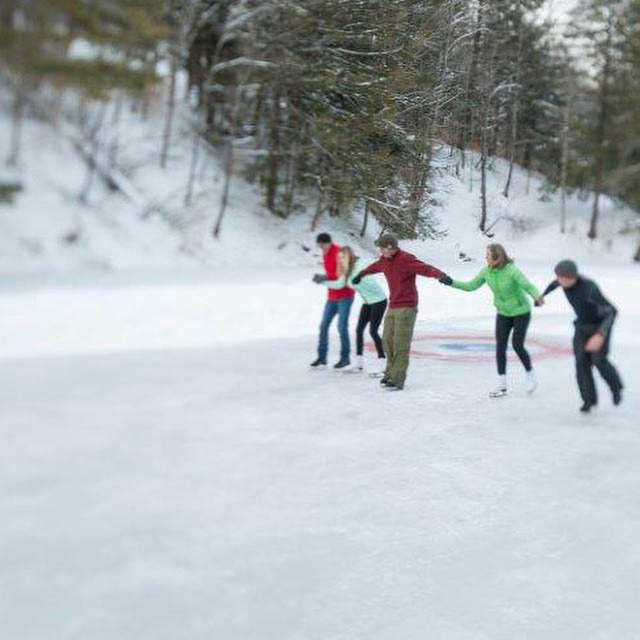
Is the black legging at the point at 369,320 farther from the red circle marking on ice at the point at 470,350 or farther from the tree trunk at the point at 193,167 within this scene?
the tree trunk at the point at 193,167

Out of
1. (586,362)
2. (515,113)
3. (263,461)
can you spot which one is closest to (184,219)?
(515,113)

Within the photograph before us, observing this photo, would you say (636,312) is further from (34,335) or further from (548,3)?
(34,335)

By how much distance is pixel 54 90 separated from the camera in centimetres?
59

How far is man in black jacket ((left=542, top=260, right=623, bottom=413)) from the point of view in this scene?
6324mm

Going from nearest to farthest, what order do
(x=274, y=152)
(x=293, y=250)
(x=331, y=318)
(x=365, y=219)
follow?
(x=365, y=219)
(x=274, y=152)
(x=293, y=250)
(x=331, y=318)

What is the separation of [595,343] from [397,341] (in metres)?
2.02

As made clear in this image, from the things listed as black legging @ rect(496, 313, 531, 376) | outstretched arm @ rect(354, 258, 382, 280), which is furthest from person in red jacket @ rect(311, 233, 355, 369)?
outstretched arm @ rect(354, 258, 382, 280)

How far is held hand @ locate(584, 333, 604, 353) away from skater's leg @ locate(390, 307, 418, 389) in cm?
156

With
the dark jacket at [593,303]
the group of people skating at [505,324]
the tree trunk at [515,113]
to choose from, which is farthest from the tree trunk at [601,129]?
the dark jacket at [593,303]

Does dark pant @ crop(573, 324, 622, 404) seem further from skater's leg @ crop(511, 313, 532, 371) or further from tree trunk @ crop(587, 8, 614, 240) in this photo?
tree trunk @ crop(587, 8, 614, 240)

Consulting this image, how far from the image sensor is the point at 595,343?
6.22m

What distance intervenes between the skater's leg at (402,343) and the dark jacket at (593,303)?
4.69ft

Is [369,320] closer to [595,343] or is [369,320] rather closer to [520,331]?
[520,331]

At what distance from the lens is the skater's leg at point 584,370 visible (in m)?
6.72
